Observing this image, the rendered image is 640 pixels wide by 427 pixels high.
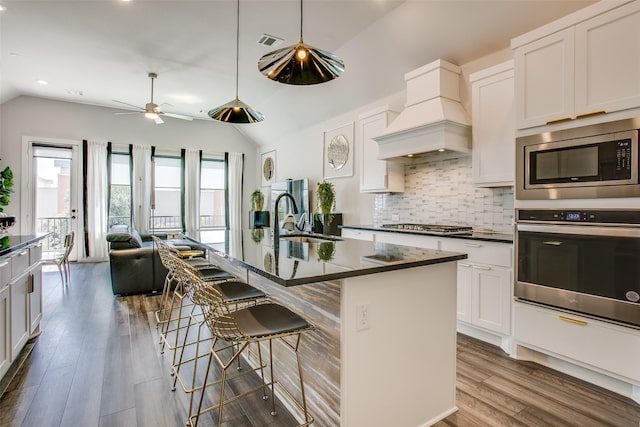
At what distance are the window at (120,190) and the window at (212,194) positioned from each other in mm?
1638

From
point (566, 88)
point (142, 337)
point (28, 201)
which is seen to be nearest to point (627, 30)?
point (566, 88)

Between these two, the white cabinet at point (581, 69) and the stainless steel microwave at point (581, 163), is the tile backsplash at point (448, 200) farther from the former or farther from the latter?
the white cabinet at point (581, 69)

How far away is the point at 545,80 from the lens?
98.5 inches

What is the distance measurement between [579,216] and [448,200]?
173 centimetres

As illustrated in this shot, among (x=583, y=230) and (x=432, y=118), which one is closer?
(x=583, y=230)

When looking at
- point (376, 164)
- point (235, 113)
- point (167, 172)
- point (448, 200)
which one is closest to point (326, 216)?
point (376, 164)

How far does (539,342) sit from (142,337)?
3403 mm

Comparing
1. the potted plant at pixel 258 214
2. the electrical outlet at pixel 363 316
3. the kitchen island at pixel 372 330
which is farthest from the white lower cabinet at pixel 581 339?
the potted plant at pixel 258 214

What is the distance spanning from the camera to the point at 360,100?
527 centimetres

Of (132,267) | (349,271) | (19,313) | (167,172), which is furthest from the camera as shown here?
(167,172)

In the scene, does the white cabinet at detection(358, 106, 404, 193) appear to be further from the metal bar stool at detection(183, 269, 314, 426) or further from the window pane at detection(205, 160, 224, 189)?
the window pane at detection(205, 160, 224, 189)

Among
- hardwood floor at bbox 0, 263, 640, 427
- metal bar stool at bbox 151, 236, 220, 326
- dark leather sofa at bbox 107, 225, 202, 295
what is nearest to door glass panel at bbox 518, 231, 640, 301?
hardwood floor at bbox 0, 263, 640, 427

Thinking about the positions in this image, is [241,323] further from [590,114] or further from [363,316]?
[590,114]

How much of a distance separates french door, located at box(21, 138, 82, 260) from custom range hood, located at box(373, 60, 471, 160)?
683 centimetres
